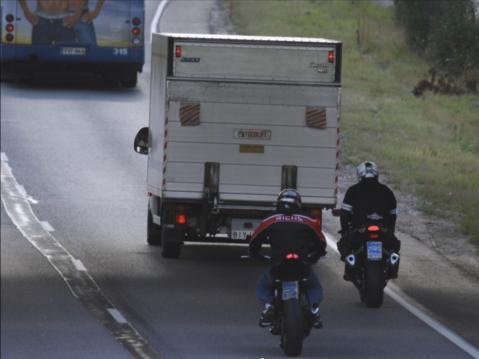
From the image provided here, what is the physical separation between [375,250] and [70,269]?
13.6 ft

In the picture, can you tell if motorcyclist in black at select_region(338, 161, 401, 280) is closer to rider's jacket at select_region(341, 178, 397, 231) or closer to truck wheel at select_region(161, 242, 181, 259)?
rider's jacket at select_region(341, 178, 397, 231)

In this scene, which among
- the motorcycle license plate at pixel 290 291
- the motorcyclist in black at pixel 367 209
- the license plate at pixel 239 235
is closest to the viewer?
the motorcycle license plate at pixel 290 291

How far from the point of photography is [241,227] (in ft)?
66.4

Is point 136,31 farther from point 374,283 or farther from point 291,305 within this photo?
point 291,305

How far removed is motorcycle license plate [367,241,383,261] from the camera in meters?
17.8

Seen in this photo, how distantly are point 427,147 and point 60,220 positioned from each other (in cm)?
1210

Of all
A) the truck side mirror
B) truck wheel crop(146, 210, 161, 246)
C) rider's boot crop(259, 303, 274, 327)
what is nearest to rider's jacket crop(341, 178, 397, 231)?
rider's boot crop(259, 303, 274, 327)

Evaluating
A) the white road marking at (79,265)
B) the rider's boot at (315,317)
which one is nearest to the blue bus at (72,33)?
the white road marking at (79,265)

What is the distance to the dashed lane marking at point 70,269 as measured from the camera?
15461mm

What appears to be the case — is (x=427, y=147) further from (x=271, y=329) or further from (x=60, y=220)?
(x=271, y=329)

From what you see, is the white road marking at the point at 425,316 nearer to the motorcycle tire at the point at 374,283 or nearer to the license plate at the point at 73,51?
the motorcycle tire at the point at 374,283

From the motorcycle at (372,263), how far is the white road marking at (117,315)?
2810 millimetres

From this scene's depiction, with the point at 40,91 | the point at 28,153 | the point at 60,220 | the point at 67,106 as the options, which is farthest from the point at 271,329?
the point at 40,91

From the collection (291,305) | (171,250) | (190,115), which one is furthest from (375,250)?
(171,250)
